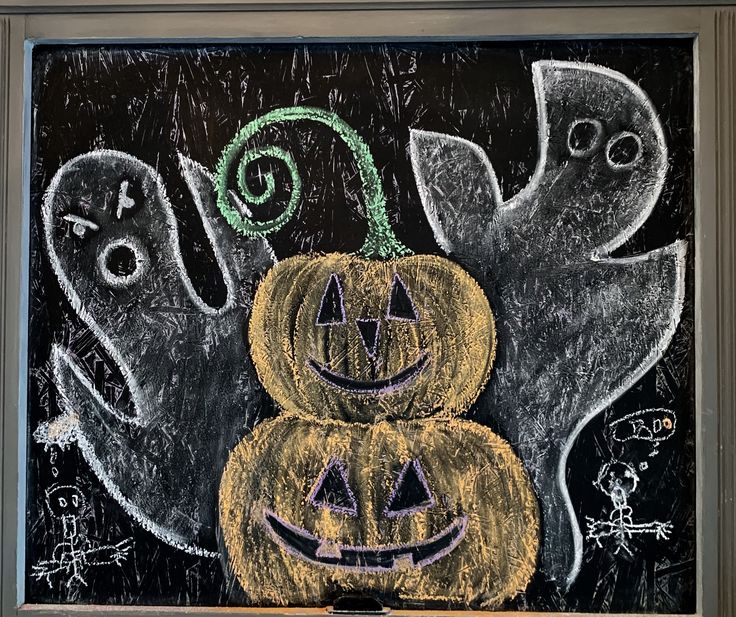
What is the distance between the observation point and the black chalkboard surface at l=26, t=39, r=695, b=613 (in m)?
1.07

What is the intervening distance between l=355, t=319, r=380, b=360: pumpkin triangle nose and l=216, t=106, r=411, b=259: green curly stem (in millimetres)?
105

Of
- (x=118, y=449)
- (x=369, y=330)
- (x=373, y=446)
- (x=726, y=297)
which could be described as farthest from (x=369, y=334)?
(x=726, y=297)

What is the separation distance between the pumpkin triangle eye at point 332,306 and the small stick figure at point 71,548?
476 mm

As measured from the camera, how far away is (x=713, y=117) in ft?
3.49

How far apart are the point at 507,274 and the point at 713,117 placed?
0.40 m

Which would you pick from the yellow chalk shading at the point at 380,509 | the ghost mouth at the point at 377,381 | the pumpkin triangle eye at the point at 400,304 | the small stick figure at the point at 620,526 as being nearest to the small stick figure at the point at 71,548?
the yellow chalk shading at the point at 380,509

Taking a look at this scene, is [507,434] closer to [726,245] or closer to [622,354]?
[622,354]

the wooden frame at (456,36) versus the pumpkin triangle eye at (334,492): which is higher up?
the wooden frame at (456,36)

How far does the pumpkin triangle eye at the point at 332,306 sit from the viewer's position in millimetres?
1086

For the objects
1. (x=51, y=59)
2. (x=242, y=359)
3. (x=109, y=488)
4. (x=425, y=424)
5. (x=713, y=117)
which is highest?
(x=51, y=59)

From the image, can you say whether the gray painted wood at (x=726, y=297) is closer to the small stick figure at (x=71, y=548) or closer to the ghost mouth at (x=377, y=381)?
the ghost mouth at (x=377, y=381)

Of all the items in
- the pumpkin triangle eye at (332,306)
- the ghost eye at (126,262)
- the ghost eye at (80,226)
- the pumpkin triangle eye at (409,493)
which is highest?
the ghost eye at (80,226)

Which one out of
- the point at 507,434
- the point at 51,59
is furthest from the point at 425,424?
the point at 51,59

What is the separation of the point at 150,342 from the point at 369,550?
48 centimetres
